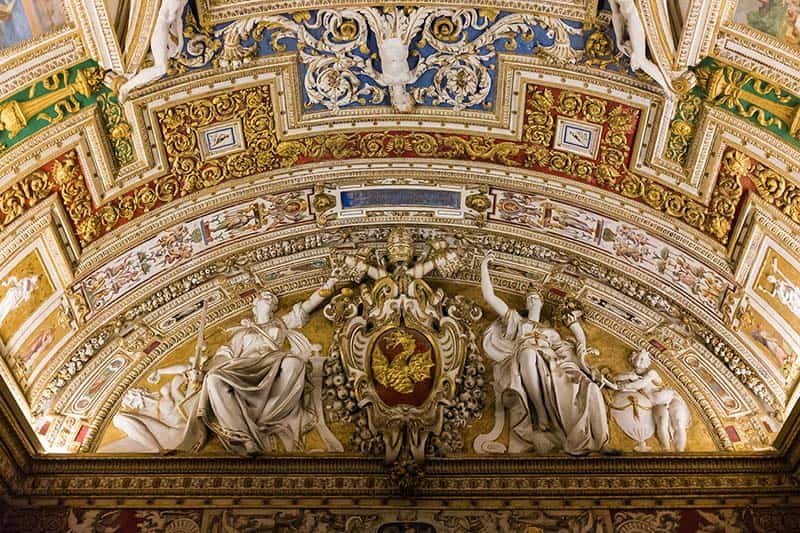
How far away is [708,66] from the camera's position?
11.4 metres

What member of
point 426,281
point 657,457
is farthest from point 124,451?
point 657,457

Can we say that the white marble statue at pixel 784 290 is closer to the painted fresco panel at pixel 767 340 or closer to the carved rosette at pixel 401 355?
the painted fresco panel at pixel 767 340

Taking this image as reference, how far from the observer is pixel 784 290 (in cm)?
1198

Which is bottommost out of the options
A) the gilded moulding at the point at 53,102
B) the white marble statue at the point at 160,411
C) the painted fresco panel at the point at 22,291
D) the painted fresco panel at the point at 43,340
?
the white marble statue at the point at 160,411

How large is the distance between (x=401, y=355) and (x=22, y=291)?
4245mm

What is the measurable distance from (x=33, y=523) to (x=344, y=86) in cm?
586

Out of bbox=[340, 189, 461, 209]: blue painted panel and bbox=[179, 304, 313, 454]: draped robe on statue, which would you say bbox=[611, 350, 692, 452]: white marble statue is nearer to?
bbox=[340, 189, 461, 209]: blue painted panel

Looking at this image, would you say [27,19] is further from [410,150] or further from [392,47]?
[410,150]

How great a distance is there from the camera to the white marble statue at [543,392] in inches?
482

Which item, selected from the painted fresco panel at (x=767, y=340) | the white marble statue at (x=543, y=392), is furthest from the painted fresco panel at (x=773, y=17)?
the white marble statue at (x=543, y=392)

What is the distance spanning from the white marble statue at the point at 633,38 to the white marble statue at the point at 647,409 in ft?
11.0

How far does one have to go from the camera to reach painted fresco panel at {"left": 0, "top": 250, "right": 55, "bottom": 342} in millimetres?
11742

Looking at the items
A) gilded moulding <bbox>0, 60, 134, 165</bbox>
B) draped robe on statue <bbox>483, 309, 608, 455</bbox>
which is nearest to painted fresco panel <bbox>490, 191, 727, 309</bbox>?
draped robe on statue <bbox>483, 309, 608, 455</bbox>

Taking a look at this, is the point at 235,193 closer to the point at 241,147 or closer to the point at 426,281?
the point at 241,147
